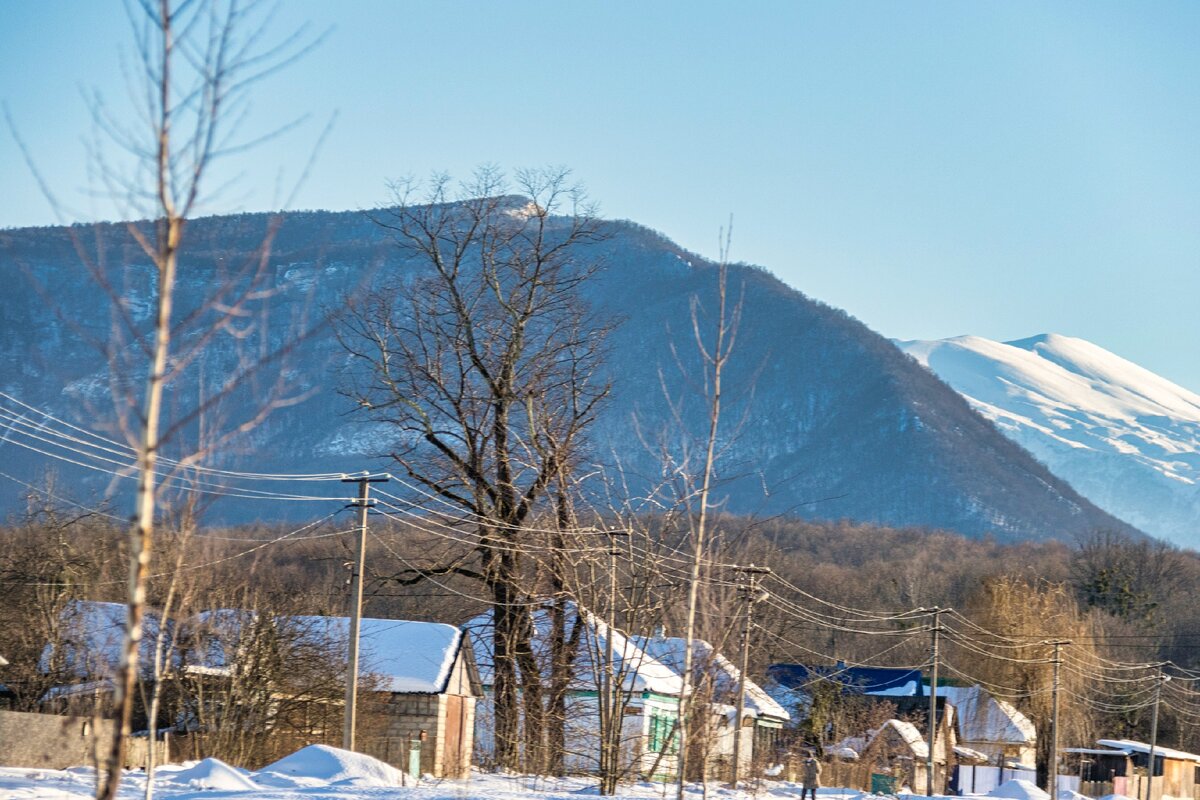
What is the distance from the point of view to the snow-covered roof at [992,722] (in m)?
64.8

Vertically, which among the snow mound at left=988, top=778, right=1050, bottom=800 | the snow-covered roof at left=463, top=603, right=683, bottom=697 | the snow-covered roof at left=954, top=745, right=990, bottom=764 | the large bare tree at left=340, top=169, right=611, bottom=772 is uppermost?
the large bare tree at left=340, top=169, right=611, bottom=772

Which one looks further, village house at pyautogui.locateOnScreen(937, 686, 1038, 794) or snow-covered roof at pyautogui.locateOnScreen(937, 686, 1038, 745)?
snow-covered roof at pyautogui.locateOnScreen(937, 686, 1038, 745)

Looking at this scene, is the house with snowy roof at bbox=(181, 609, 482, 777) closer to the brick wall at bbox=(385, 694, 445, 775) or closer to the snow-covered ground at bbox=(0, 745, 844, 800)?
the brick wall at bbox=(385, 694, 445, 775)

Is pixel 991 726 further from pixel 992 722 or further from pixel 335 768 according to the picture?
pixel 335 768

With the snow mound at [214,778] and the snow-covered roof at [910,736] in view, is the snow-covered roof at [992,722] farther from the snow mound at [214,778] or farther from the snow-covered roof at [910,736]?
the snow mound at [214,778]

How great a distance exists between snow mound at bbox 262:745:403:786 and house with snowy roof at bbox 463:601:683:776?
3787mm

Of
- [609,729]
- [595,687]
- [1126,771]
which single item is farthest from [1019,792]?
[1126,771]

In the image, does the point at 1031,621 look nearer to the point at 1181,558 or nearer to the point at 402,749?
the point at 402,749

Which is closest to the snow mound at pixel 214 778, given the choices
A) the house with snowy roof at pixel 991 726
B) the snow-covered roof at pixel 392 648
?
the snow-covered roof at pixel 392 648

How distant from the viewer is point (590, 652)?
25953 millimetres

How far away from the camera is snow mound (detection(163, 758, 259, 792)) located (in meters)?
20.6

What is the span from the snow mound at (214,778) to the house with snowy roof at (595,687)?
634cm

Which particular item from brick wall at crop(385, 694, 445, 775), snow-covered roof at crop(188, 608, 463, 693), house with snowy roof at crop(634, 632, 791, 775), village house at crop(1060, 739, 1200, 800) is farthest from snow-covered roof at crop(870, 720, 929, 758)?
A: brick wall at crop(385, 694, 445, 775)

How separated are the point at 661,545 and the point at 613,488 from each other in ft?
6.40
